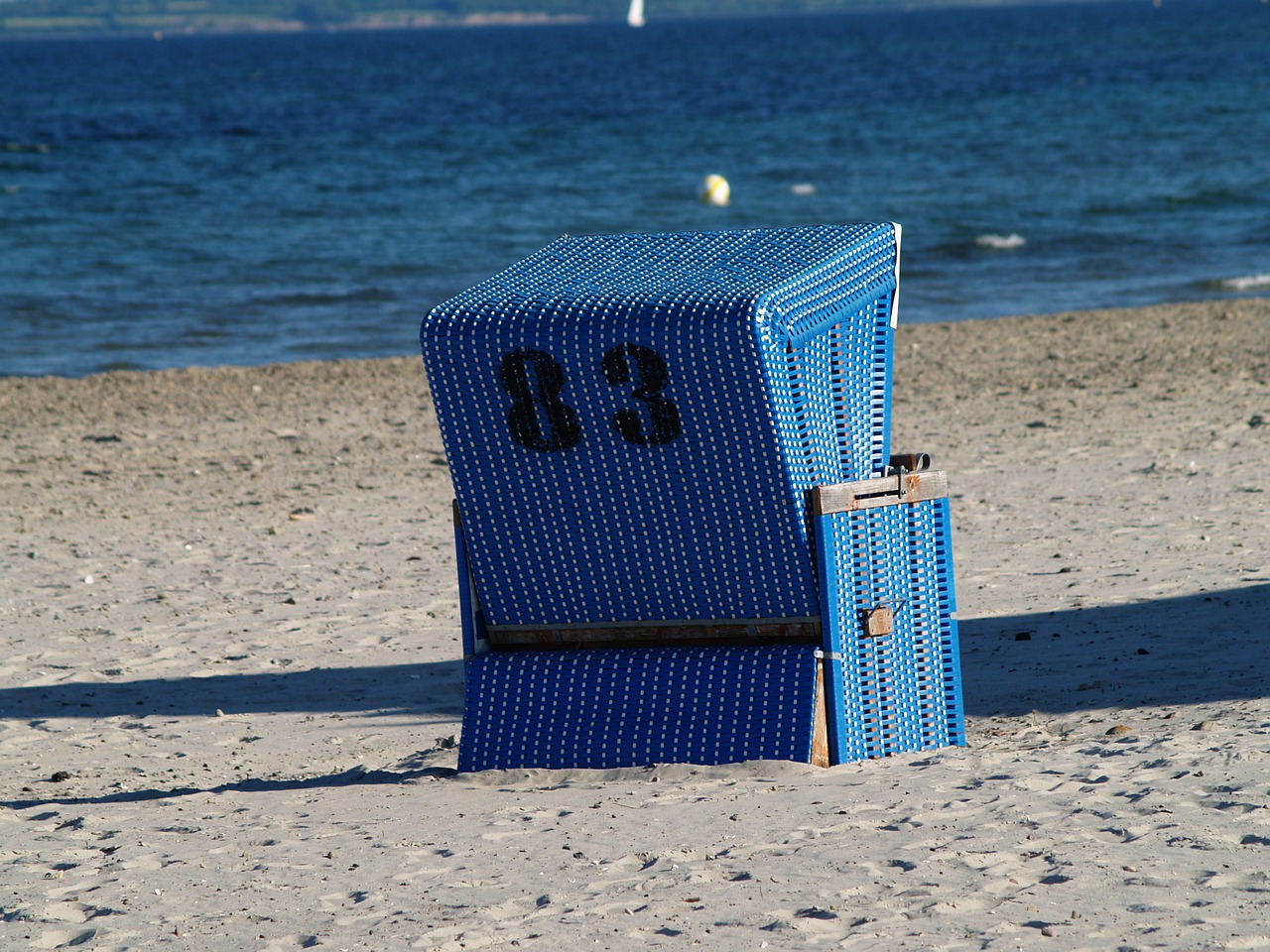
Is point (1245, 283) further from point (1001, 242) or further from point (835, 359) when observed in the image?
point (835, 359)

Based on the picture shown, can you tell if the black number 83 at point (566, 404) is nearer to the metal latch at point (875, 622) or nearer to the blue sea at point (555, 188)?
the metal latch at point (875, 622)

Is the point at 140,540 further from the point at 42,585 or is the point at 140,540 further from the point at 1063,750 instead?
the point at 1063,750

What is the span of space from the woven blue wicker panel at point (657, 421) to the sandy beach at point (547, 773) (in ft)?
1.98

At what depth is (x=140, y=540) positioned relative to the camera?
8.10 m

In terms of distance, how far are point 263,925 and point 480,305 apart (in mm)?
1954

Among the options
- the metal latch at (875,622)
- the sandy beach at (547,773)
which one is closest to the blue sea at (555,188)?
the sandy beach at (547,773)

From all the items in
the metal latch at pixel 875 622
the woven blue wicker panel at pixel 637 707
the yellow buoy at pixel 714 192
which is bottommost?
the woven blue wicker panel at pixel 637 707

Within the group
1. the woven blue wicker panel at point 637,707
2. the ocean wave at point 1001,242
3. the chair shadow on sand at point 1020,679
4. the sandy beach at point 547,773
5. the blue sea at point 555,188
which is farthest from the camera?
the ocean wave at point 1001,242

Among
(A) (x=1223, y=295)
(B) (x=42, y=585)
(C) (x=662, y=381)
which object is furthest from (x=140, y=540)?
(A) (x=1223, y=295)

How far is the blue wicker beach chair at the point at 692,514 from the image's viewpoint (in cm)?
430

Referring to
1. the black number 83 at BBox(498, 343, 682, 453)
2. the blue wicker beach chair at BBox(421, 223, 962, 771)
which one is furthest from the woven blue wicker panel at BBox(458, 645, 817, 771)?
the black number 83 at BBox(498, 343, 682, 453)

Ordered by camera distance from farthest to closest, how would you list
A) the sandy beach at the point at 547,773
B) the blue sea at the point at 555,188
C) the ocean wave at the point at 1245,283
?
the blue sea at the point at 555,188, the ocean wave at the point at 1245,283, the sandy beach at the point at 547,773

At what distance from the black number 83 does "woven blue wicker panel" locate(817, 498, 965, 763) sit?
1.94 feet

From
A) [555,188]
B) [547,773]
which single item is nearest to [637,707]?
[547,773]
